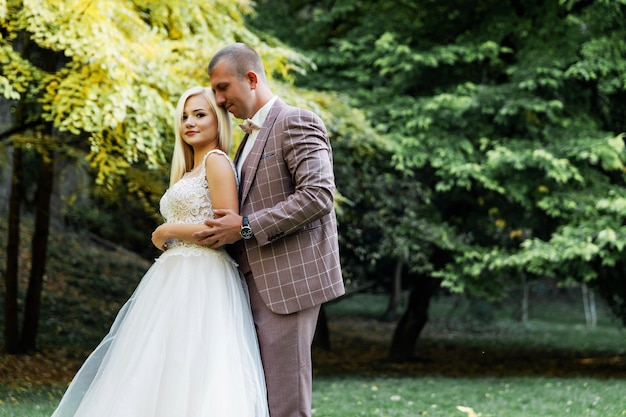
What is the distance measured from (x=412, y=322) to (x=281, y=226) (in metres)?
10.8

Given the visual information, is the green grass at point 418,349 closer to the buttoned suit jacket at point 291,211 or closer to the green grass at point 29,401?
the green grass at point 29,401

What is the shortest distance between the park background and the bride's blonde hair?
3.15 metres

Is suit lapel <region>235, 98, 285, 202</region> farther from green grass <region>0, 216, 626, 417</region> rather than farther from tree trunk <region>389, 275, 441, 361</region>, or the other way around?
tree trunk <region>389, 275, 441, 361</region>

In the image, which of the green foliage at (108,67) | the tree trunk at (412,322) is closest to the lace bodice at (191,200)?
the green foliage at (108,67)

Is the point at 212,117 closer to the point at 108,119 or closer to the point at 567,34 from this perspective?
the point at 108,119

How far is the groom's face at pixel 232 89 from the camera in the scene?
3172 mm

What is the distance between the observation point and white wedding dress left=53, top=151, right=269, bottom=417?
3.07 meters

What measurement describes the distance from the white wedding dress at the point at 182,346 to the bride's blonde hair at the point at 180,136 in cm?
6

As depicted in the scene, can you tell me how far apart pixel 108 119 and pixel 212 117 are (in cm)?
339

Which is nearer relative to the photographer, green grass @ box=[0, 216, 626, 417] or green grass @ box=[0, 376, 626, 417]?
green grass @ box=[0, 376, 626, 417]

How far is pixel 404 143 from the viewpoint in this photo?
404 inches

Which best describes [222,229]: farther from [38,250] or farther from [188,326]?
A: [38,250]

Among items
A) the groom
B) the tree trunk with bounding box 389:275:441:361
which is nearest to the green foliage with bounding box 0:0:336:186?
the groom

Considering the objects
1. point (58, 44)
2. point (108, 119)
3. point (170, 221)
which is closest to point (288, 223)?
point (170, 221)
